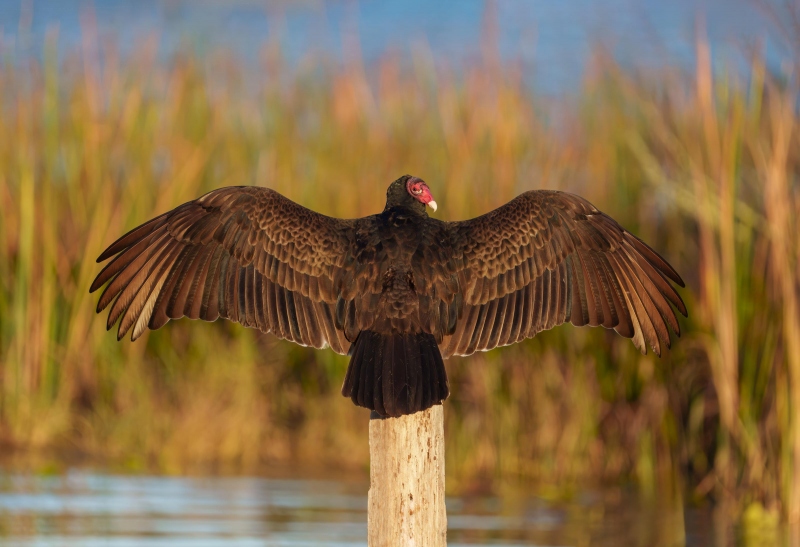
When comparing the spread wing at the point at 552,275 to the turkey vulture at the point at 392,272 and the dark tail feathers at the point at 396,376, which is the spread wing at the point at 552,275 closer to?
the turkey vulture at the point at 392,272

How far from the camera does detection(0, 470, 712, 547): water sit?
6.67m

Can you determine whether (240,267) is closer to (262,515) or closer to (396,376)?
(396,376)

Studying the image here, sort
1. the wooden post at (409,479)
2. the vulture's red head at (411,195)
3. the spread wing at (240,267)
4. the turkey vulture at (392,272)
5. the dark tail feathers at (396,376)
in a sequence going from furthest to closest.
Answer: the vulture's red head at (411,195) → the spread wing at (240,267) → the turkey vulture at (392,272) → the wooden post at (409,479) → the dark tail feathers at (396,376)

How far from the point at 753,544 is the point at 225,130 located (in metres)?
5.23

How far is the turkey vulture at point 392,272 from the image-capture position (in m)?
4.58

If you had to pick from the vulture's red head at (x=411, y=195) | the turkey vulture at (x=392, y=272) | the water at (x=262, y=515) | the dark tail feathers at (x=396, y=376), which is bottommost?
the water at (x=262, y=515)

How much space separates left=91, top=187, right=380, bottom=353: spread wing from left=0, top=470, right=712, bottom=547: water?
6.52ft

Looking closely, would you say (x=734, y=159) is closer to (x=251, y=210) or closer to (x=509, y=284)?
(x=509, y=284)

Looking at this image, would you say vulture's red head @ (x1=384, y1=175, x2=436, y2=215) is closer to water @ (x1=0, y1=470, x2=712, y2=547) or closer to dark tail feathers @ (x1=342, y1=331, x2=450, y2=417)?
dark tail feathers @ (x1=342, y1=331, x2=450, y2=417)

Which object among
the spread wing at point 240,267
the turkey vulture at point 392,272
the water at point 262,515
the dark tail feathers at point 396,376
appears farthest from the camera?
the water at point 262,515

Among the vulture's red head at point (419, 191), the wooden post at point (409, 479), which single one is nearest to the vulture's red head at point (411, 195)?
the vulture's red head at point (419, 191)

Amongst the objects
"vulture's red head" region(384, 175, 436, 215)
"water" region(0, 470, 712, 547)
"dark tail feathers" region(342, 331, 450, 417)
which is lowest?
"water" region(0, 470, 712, 547)

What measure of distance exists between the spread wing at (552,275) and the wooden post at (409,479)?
1.73ft

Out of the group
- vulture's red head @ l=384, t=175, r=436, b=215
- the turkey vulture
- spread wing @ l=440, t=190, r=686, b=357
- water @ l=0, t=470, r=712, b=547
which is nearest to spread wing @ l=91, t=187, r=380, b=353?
the turkey vulture
